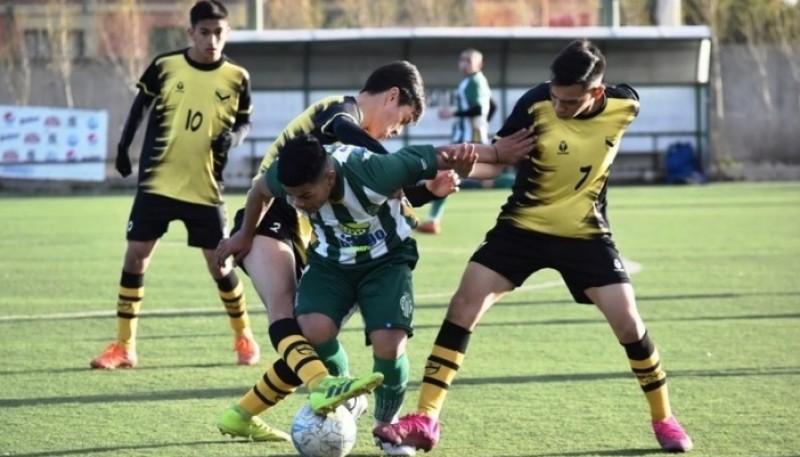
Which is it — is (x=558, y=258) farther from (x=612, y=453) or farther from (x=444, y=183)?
(x=612, y=453)

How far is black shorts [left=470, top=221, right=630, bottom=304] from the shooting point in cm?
609

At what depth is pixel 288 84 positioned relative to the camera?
28.9m

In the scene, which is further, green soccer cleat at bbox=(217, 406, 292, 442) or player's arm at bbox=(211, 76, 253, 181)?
player's arm at bbox=(211, 76, 253, 181)

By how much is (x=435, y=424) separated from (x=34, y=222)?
15.1 m

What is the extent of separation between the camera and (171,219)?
328 inches

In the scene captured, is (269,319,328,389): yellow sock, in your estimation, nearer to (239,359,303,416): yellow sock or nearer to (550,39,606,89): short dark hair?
(239,359,303,416): yellow sock

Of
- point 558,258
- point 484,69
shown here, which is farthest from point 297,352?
point 484,69

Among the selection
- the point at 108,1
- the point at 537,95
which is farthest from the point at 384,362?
the point at 108,1

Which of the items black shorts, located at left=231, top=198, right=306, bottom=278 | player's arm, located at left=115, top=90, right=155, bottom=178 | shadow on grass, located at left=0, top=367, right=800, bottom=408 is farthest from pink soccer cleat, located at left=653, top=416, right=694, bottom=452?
player's arm, located at left=115, top=90, right=155, bottom=178

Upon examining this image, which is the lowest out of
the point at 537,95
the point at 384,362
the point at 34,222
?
the point at 34,222

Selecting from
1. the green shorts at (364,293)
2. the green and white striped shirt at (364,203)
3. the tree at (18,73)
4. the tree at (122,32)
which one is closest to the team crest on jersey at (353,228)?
the green and white striped shirt at (364,203)

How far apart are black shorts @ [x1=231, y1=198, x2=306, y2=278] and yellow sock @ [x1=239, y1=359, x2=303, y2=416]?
0.58m

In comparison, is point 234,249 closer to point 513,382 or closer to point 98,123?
point 513,382

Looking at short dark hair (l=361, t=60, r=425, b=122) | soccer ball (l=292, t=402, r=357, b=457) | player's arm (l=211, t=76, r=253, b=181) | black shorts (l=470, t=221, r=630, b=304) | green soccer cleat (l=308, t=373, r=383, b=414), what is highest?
short dark hair (l=361, t=60, r=425, b=122)
